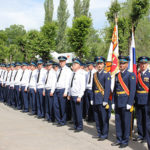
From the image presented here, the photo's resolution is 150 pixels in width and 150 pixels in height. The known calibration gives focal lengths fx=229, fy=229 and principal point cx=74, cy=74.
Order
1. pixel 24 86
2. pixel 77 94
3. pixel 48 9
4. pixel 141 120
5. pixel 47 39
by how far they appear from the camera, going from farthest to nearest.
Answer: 1. pixel 48 9
2. pixel 47 39
3. pixel 24 86
4. pixel 77 94
5. pixel 141 120

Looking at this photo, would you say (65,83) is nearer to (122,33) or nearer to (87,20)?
(122,33)

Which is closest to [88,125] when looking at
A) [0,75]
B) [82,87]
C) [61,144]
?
[82,87]

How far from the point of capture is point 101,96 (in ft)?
19.4

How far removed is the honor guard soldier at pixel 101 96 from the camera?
5.79 meters

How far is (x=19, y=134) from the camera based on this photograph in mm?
6359

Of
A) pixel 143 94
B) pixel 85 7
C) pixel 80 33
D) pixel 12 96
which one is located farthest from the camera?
pixel 85 7

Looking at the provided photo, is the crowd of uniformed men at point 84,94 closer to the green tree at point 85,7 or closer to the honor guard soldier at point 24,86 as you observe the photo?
the honor guard soldier at point 24,86

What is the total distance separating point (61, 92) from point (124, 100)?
2.70m

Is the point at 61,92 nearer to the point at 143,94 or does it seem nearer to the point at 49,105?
the point at 49,105

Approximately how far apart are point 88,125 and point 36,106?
106 inches

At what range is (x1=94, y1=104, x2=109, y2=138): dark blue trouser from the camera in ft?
19.2

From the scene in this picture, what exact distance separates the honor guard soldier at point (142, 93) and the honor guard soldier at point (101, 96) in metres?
0.75

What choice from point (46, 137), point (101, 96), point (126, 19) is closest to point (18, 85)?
point (46, 137)

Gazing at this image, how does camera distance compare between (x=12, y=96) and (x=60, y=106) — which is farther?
(x=12, y=96)
